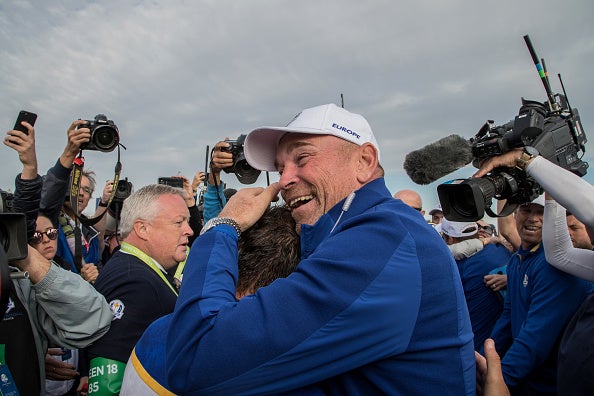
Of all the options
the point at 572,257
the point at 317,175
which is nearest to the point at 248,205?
the point at 317,175

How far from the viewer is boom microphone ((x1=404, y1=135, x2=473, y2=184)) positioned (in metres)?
2.92

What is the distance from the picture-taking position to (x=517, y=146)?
2.29 metres

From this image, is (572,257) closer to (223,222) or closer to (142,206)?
(223,222)

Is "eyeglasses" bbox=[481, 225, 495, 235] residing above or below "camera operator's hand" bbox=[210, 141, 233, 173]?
below

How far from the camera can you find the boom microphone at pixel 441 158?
2.92 metres

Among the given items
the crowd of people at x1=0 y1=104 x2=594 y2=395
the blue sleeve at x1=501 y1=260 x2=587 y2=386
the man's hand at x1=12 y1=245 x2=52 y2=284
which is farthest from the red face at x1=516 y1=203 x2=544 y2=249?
the man's hand at x1=12 y1=245 x2=52 y2=284

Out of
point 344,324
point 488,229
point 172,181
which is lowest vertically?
point 488,229

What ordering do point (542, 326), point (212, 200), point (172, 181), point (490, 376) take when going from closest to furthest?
1. point (490, 376)
2. point (212, 200)
3. point (542, 326)
4. point (172, 181)

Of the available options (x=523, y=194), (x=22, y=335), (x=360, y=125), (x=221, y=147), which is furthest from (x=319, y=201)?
(x=22, y=335)

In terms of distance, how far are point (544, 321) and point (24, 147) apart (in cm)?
383

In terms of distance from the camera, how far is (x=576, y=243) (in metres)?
3.28

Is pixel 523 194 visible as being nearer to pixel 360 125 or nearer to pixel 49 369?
pixel 360 125

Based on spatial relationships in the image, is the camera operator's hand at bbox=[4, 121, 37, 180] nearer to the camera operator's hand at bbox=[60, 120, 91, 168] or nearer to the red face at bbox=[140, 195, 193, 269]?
the camera operator's hand at bbox=[60, 120, 91, 168]

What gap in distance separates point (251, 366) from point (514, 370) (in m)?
2.49
